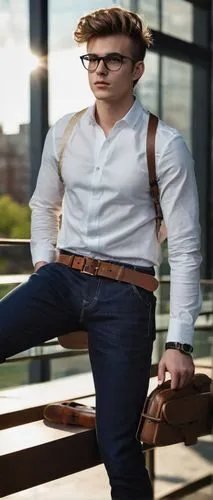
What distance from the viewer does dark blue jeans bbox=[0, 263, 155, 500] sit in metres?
1.95

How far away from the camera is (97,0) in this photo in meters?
6.95

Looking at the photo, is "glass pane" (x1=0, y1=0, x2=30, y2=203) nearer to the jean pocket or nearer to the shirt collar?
the shirt collar

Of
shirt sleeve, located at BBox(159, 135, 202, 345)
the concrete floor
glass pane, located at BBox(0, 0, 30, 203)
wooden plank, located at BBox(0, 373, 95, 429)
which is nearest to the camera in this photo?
shirt sleeve, located at BBox(159, 135, 202, 345)

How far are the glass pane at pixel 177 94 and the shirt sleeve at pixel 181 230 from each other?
6.29m

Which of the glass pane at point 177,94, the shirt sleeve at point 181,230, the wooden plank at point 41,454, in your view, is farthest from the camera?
the glass pane at point 177,94

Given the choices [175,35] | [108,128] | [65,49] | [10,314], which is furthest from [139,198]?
[175,35]

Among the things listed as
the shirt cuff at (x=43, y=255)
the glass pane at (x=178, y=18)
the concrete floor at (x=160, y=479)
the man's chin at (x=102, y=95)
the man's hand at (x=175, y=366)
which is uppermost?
the glass pane at (x=178, y=18)

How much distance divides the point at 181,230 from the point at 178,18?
651 centimetres

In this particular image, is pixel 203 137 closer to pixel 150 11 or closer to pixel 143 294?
pixel 150 11

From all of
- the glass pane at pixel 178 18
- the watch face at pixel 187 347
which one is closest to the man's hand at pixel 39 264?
the watch face at pixel 187 347

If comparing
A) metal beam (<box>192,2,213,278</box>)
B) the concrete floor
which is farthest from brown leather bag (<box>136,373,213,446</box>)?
metal beam (<box>192,2,213,278</box>)

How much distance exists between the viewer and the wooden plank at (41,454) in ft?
6.80

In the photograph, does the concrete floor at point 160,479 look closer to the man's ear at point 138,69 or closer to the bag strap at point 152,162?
the bag strap at point 152,162

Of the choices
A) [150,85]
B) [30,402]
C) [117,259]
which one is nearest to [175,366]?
[117,259]
